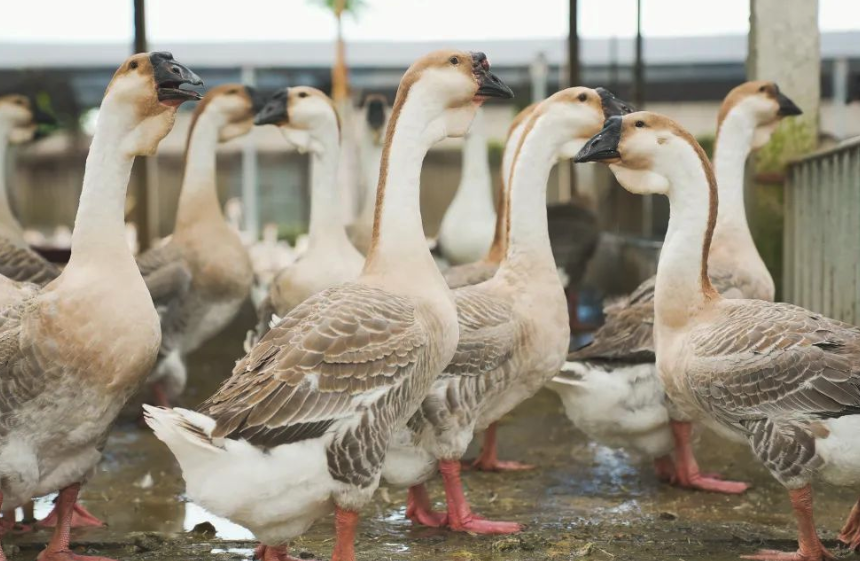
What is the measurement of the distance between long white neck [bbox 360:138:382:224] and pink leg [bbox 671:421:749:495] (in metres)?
3.85

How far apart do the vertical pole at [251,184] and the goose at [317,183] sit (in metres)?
8.62

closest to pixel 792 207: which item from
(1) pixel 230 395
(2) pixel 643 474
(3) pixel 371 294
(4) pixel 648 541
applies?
(2) pixel 643 474

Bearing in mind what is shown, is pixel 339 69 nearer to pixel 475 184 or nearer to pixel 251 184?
pixel 251 184

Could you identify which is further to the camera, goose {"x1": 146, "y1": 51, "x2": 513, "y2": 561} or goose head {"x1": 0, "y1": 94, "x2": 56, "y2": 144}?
goose head {"x1": 0, "y1": 94, "x2": 56, "y2": 144}

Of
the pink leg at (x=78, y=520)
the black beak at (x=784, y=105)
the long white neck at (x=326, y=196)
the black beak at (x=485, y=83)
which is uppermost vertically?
the black beak at (x=485, y=83)

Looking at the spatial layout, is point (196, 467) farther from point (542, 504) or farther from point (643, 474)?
point (643, 474)

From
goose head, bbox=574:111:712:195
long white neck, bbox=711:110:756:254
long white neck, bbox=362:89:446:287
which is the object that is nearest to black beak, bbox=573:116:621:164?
goose head, bbox=574:111:712:195

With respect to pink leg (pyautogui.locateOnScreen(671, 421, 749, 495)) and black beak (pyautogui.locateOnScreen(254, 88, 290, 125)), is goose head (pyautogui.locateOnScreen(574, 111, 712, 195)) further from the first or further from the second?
black beak (pyautogui.locateOnScreen(254, 88, 290, 125))

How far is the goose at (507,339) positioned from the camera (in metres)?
5.25

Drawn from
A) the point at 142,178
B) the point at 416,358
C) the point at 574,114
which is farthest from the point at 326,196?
the point at 142,178

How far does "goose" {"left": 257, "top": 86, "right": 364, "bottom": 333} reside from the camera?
23.1 ft

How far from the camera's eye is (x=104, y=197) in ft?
15.2

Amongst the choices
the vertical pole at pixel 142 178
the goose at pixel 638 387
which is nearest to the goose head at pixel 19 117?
the vertical pole at pixel 142 178

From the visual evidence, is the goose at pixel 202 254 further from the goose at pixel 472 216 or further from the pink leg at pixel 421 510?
the pink leg at pixel 421 510
